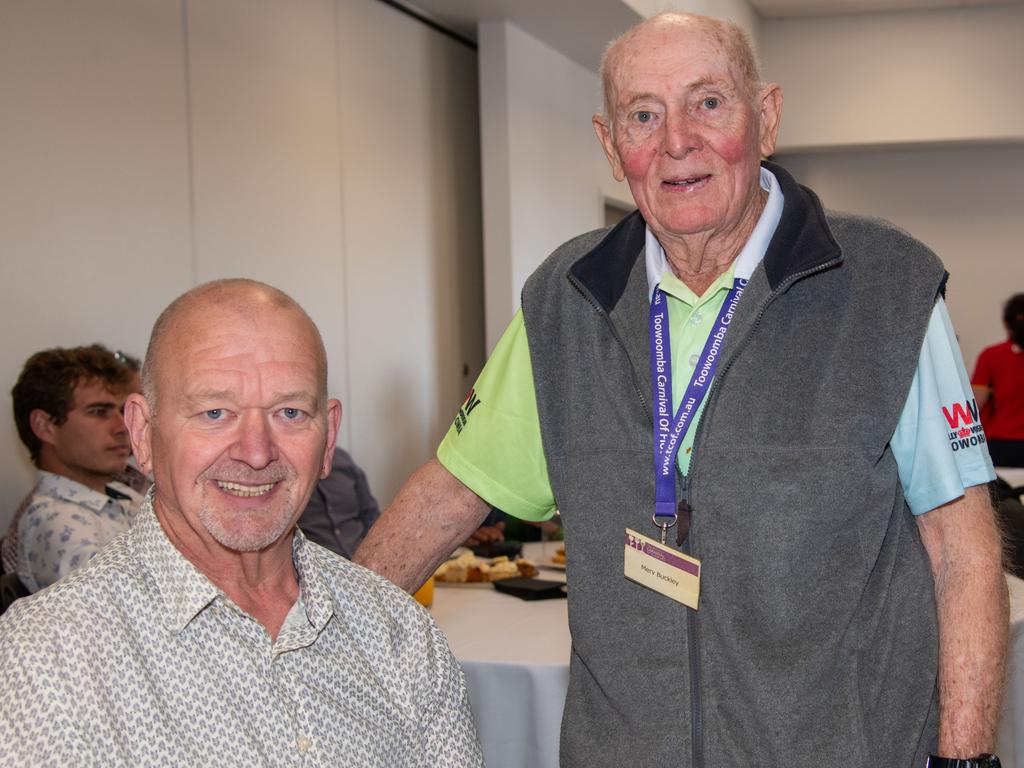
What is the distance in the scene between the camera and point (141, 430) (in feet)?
5.37

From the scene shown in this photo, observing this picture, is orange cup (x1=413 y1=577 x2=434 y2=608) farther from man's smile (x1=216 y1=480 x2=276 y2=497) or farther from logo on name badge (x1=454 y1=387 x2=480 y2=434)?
man's smile (x1=216 y1=480 x2=276 y2=497)

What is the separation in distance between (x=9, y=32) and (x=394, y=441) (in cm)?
331

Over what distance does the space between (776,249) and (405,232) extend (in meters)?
5.32

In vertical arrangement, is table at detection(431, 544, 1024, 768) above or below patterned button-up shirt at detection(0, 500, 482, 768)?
below

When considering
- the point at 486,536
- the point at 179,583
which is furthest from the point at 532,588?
the point at 179,583

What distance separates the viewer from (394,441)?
22.0 feet

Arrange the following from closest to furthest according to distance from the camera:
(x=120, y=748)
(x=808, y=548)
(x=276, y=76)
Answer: (x=120, y=748) → (x=808, y=548) → (x=276, y=76)

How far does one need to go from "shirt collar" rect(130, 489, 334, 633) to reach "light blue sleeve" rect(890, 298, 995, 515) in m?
0.85

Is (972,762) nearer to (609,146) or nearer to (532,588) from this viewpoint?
(609,146)

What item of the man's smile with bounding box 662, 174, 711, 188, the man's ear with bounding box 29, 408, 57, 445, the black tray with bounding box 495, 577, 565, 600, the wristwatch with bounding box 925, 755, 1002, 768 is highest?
the man's smile with bounding box 662, 174, 711, 188

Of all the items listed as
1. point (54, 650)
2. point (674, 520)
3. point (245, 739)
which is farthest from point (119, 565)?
point (674, 520)

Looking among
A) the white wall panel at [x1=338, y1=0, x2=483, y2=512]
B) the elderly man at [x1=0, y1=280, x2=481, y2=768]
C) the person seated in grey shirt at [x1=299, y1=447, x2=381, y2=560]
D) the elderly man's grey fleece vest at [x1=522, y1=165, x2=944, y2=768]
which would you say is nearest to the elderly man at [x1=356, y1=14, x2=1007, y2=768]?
the elderly man's grey fleece vest at [x1=522, y1=165, x2=944, y2=768]

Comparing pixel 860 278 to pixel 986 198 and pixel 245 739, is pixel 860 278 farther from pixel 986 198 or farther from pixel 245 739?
pixel 986 198

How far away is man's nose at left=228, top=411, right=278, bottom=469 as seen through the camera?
1.56m
